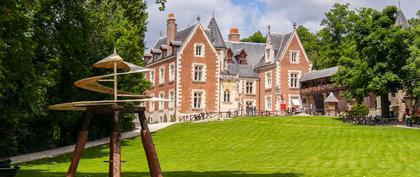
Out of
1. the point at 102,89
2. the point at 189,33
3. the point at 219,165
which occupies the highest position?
the point at 189,33

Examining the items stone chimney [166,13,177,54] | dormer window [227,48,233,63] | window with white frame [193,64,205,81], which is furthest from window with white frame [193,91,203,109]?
dormer window [227,48,233,63]

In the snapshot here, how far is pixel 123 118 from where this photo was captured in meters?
44.1

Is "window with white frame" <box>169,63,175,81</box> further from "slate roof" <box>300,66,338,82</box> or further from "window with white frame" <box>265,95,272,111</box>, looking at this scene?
"slate roof" <box>300,66,338,82</box>

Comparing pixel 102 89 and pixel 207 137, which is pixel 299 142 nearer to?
pixel 207 137

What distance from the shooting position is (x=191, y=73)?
59062 millimetres

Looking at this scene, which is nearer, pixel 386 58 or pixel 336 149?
pixel 336 149

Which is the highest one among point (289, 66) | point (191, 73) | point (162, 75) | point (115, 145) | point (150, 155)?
point (289, 66)

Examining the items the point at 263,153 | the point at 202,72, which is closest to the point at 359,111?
the point at 202,72

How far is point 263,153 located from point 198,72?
103 feet

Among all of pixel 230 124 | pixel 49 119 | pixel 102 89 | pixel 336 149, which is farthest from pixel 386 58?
pixel 102 89

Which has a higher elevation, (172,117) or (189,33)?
(189,33)

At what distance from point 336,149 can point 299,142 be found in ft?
15.3

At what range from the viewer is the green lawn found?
2056 cm

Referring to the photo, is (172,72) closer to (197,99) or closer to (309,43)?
(197,99)
